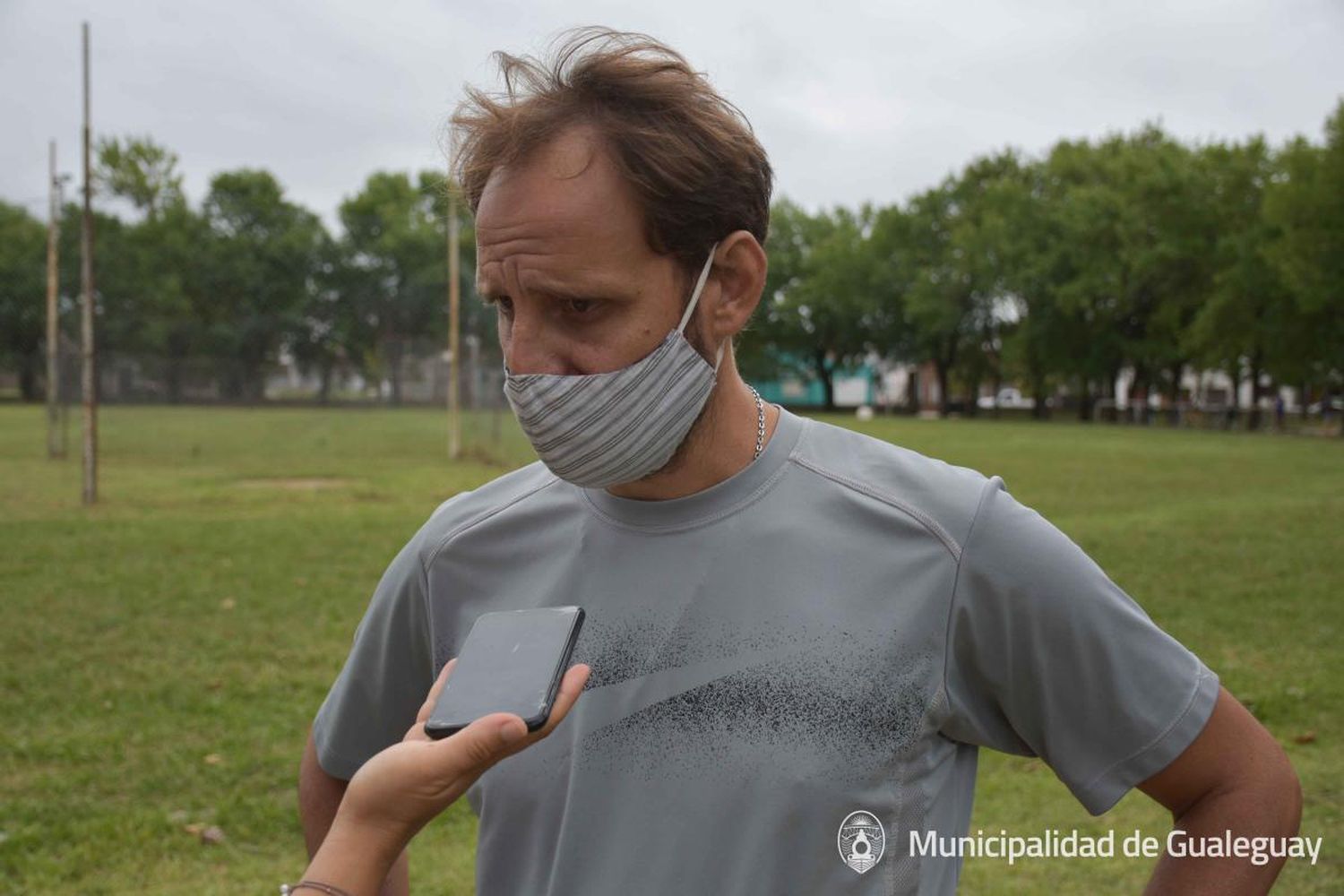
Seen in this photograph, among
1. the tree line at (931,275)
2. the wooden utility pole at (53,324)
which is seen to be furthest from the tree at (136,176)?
the wooden utility pole at (53,324)

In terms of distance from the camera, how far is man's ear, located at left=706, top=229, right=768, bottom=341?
1998 millimetres

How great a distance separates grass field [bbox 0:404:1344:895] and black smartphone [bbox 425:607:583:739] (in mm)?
3353

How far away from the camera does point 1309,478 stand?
21.6 meters

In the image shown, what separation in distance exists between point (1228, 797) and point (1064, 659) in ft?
1.04

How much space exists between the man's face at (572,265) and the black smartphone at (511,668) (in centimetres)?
45

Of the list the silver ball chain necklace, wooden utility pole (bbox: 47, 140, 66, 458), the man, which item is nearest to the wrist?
the man

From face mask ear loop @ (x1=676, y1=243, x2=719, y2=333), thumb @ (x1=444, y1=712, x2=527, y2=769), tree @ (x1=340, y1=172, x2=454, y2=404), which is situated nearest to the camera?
thumb @ (x1=444, y1=712, x2=527, y2=769)

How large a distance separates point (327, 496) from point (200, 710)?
35.7 feet

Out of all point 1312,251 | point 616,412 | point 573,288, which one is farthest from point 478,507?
point 1312,251

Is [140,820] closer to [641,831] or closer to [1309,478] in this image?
[641,831]

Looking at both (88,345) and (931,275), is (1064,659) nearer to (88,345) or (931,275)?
(88,345)

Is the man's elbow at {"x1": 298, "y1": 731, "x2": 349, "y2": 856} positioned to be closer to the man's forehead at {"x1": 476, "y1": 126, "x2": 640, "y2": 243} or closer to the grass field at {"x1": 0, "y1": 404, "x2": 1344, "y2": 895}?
the man's forehead at {"x1": 476, "y1": 126, "x2": 640, "y2": 243}

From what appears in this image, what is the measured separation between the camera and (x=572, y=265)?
6.07 ft

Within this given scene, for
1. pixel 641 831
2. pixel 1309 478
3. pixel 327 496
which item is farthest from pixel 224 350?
pixel 641 831
